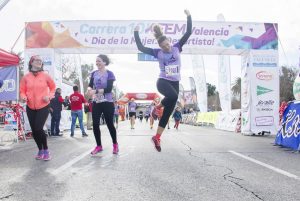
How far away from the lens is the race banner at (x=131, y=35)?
16.5 metres

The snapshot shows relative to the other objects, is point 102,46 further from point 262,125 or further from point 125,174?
point 125,174

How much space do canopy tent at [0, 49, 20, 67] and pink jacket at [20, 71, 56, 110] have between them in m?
3.85

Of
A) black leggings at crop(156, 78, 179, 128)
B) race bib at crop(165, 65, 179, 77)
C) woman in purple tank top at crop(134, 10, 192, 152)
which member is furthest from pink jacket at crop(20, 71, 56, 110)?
race bib at crop(165, 65, 179, 77)

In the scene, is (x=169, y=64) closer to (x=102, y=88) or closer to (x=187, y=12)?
(x=187, y=12)

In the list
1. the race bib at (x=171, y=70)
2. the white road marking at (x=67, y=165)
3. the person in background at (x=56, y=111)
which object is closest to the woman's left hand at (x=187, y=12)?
the race bib at (x=171, y=70)

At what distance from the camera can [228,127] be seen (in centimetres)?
2252

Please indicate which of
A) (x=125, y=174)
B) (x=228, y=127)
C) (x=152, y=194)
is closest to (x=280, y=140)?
(x=125, y=174)

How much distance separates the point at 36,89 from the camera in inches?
272

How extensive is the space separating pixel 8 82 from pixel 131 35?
19.9 ft

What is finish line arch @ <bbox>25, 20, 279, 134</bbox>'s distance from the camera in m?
16.5

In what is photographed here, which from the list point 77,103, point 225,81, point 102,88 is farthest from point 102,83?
point 225,81

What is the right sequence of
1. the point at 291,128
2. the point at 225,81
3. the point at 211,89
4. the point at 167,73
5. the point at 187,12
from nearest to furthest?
the point at 167,73 → the point at 187,12 → the point at 291,128 → the point at 225,81 → the point at 211,89

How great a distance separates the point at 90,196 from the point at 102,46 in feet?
42.9

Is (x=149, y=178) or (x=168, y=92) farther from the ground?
(x=168, y=92)
